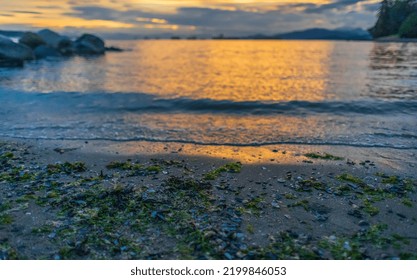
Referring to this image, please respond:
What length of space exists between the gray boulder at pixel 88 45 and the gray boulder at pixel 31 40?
809 centimetres

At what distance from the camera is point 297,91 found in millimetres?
22641

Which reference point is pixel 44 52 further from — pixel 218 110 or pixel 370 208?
pixel 370 208

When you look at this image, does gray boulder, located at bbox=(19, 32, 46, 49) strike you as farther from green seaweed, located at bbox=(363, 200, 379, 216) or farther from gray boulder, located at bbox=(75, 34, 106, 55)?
green seaweed, located at bbox=(363, 200, 379, 216)

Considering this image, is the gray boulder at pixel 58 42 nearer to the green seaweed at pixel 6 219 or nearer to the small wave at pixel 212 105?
the small wave at pixel 212 105

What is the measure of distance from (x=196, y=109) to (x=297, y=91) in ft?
28.4

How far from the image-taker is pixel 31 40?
56.4m

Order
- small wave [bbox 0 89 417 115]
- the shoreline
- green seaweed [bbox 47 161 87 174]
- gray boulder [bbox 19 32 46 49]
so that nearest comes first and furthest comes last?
the shoreline → green seaweed [bbox 47 161 87 174] → small wave [bbox 0 89 417 115] → gray boulder [bbox 19 32 46 49]

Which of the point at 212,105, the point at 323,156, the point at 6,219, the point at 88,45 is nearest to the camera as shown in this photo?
the point at 6,219

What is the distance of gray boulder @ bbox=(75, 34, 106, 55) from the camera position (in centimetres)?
6604

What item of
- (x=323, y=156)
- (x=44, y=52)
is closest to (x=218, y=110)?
(x=323, y=156)

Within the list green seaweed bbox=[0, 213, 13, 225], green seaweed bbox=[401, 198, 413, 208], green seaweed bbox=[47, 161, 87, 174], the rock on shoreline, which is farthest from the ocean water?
the rock on shoreline

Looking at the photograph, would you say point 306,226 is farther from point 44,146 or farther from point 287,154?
point 44,146

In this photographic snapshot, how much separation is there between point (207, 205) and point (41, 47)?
58222 mm
